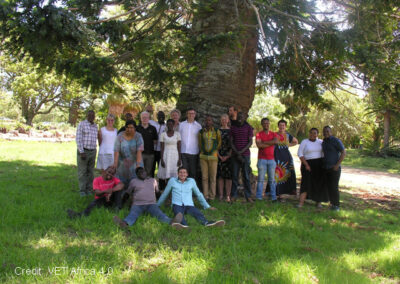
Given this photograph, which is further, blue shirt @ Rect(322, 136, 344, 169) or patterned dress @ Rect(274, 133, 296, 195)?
patterned dress @ Rect(274, 133, 296, 195)

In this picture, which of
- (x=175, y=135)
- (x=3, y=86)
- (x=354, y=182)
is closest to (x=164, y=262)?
(x=175, y=135)

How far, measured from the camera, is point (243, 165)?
6.92 metres

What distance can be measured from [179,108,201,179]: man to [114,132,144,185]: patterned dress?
93cm

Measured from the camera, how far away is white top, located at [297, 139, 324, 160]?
7.07 metres

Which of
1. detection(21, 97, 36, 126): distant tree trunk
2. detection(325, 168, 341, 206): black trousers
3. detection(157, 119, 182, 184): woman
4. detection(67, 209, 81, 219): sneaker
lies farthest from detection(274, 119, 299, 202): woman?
detection(21, 97, 36, 126): distant tree trunk

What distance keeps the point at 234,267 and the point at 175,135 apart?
11.1 ft

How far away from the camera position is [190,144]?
6789 mm

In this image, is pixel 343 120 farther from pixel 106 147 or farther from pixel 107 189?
pixel 107 189

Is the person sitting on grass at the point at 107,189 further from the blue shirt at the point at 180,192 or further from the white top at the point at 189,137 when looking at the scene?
the white top at the point at 189,137

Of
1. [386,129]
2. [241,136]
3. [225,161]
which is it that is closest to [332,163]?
[241,136]

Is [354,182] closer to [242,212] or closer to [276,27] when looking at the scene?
[276,27]

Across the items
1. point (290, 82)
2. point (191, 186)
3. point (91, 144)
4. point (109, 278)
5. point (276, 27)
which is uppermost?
point (276, 27)

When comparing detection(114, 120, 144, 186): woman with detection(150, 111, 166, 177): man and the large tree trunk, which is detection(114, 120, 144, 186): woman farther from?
the large tree trunk

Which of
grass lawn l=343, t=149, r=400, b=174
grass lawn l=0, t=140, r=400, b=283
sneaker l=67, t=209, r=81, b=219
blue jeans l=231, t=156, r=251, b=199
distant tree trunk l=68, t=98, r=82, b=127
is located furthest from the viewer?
distant tree trunk l=68, t=98, r=82, b=127
